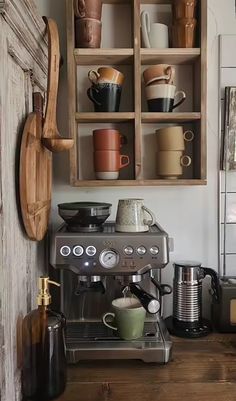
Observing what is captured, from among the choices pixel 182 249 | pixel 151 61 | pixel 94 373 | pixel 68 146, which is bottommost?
pixel 94 373

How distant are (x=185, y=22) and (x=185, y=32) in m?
0.03

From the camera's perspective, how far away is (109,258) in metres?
0.95

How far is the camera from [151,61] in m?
1.17

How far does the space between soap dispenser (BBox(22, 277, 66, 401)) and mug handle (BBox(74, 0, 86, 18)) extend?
0.74m

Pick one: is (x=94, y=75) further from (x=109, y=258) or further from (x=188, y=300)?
(x=188, y=300)

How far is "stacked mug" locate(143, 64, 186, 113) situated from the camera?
1.07 meters

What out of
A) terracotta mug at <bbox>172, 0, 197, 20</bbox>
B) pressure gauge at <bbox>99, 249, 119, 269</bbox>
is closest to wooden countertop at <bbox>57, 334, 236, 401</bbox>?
pressure gauge at <bbox>99, 249, 119, 269</bbox>

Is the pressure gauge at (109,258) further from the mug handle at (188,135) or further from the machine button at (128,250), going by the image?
the mug handle at (188,135)

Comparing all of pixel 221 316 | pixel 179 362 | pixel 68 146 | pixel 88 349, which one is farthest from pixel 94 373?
pixel 68 146

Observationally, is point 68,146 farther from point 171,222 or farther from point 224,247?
point 224,247

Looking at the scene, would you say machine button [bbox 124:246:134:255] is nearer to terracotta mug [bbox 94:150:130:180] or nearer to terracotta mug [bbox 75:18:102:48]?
terracotta mug [bbox 94:150:130:180]

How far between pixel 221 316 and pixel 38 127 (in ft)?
2.44

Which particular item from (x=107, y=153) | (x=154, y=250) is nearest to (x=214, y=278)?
(x=154, y=250)

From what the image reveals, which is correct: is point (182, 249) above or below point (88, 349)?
above
